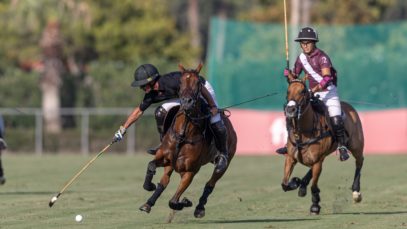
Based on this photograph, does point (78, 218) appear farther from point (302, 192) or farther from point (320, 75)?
point (320, 75)

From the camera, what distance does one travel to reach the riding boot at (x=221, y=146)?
15.4 meters

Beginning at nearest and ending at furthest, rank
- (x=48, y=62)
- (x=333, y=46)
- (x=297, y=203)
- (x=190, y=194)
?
(x=297, y=203) → (x=190, y=194) → (x=333, y=46) → (x=48, y=62)

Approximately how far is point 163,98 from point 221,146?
1.05 metres

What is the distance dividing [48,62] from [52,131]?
12.5 ft

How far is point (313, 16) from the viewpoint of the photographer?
194ft

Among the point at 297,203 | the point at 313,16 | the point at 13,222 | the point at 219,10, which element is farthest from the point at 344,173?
the point at 219,10

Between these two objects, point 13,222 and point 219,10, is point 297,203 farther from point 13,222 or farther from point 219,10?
point 219,10

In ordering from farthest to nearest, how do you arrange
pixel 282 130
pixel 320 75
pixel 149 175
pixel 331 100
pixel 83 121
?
pixel 83 121 → pixel 282 130 → pixel 331 100 → pixel 320 75 → pixel 149 175

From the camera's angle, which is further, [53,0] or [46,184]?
[53,0]

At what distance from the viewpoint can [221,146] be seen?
1551 centimetres

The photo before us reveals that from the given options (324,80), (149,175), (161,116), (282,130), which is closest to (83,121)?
(282,130)

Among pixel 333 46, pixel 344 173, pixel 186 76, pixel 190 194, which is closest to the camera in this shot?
pixel 186 76

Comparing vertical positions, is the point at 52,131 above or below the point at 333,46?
below

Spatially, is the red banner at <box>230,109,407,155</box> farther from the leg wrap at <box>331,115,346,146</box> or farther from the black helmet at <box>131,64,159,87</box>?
the black helmet at <box>131,64,159,87</box>
